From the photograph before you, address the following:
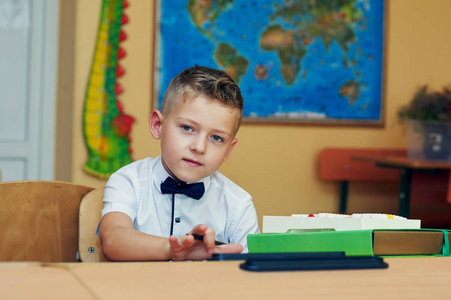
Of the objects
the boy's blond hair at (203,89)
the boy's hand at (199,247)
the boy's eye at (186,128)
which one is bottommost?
the boy's hand at (199,247)

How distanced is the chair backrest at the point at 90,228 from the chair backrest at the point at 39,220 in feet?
0.28

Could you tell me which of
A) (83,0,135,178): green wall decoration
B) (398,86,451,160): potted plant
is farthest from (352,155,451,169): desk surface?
(83,0,135,178): green wall decoration

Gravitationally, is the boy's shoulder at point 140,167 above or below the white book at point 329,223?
above

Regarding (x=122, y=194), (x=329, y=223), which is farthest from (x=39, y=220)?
(x=329, y=223)

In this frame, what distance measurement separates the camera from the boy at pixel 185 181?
132cm

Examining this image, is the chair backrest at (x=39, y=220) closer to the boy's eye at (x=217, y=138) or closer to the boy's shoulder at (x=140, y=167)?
the boy's shoulder at (x=140, y=167)

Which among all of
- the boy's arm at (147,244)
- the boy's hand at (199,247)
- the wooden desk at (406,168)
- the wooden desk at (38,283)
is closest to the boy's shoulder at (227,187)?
the boy's arm at (147,244)

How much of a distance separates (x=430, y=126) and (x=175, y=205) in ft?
8.67

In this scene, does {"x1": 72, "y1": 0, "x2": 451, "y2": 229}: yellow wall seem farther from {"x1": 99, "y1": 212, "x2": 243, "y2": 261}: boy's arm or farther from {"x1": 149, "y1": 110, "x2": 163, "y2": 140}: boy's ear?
{"x1": 99, "y1": 212, "x2": 243, "y2": 261}: boy's arm

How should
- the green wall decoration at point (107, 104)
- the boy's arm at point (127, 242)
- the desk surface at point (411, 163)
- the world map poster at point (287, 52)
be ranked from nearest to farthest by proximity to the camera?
the boy's arm at point (127, 242) → the desk surface at point (411, 163) → the green wall decoration at point (107, 104) → the world map poster at point (287, 52)

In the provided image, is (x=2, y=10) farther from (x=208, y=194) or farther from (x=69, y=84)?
(x=208, y=194)

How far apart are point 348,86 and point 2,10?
2359 mm

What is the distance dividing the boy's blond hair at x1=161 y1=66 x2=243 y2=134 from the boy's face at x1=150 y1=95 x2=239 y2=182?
0.05 ft

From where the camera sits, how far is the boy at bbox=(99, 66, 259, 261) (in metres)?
1.32
